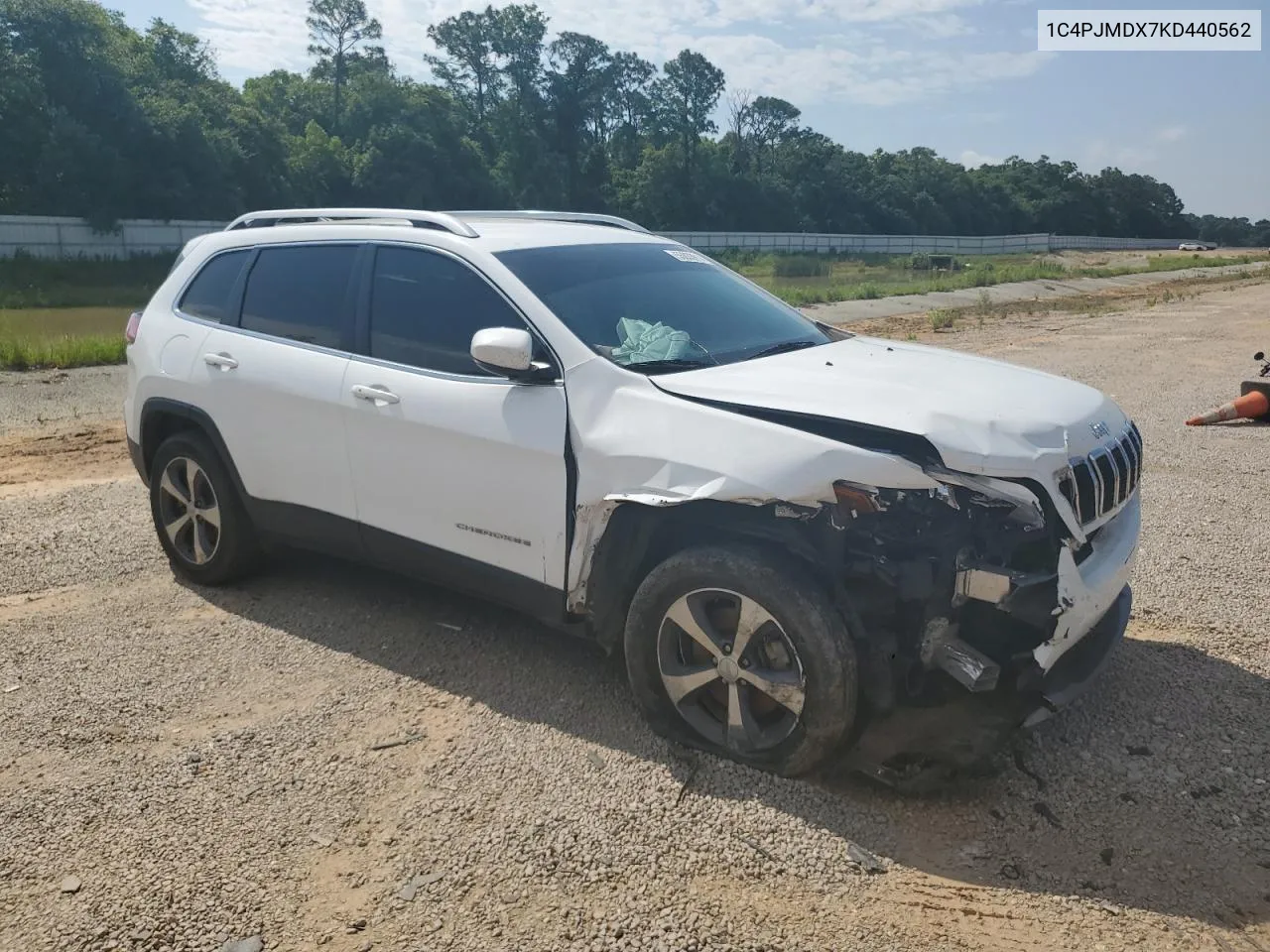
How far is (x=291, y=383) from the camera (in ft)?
15.0

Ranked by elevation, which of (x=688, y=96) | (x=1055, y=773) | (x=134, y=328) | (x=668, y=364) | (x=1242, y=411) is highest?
(x=688, y=96)

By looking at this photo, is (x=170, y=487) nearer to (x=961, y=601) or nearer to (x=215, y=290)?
(x=215, y=290)

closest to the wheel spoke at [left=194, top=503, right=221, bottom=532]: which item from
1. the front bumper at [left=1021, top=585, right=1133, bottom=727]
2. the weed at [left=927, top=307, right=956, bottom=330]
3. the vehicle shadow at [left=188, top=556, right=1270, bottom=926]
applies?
the vehicle shadow at [left=188, top=556, right=1270, bottom=926]

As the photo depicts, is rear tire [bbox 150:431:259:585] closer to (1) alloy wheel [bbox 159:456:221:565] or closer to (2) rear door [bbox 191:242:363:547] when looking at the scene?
(1) alloy wheel [bbox 159:456:221:565]

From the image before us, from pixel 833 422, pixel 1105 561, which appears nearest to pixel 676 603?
pixel 833 422

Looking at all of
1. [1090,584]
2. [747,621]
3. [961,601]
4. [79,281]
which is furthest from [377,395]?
[79,281]

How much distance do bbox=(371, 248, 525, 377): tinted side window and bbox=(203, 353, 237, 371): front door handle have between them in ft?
3.03

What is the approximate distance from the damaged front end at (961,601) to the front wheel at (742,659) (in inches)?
6.6

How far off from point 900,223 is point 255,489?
101250 millimetres

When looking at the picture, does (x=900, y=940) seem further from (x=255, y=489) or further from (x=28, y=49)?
(x=28, y=49)

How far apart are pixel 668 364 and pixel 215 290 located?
107 inches

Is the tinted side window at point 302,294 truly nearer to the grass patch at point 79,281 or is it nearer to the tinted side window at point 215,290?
the tinted side window at point 215,290

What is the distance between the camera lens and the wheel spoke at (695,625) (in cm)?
345

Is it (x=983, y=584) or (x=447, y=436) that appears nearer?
(x=983, y=584)
